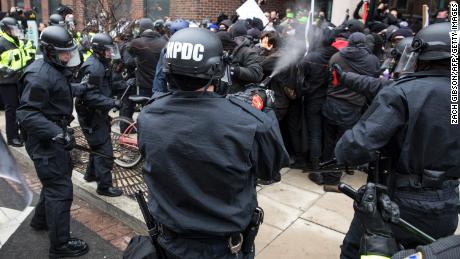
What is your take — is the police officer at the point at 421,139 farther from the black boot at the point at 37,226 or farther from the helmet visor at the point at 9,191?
the black boot at the point at 37,226

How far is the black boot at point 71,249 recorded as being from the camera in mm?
3746

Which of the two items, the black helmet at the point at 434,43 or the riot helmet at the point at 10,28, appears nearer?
the black helmet at the point at 434,43

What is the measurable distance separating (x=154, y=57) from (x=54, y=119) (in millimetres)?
3254

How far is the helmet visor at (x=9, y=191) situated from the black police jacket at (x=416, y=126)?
2.03 meters

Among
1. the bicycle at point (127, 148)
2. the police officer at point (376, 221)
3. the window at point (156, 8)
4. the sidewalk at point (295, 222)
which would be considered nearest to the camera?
the police officer at point (376, 221)

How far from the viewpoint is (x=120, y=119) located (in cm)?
674

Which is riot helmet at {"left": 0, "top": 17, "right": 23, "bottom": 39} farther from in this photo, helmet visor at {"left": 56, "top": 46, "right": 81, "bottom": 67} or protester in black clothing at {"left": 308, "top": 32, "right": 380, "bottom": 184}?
protester in black clothing at {"left": 308, "top": 32, "right": 380, "bottom": 184}

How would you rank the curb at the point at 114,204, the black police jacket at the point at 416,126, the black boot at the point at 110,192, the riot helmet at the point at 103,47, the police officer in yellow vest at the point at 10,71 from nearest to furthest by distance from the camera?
1. the black police jacket at the point at 416,126
2. the curb at the point at 114,204
3. the black boot at the point at 110,192
4. the riot helmet at the point at 103,47
5. the police officer in yellow vest at the point at 10,71

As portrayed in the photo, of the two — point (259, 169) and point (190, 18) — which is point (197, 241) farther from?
point (190, 18)

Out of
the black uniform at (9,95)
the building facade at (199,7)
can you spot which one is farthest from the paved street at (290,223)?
the building facade at (199,7)

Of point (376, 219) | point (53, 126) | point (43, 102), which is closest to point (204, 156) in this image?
point (376, 219)

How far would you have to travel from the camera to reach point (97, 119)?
192 inches

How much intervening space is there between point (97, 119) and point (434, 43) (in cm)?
381

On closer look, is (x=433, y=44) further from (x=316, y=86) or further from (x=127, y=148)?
(x=127, y=148)
